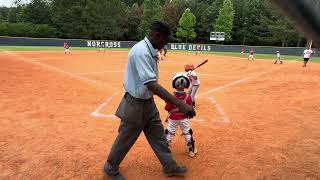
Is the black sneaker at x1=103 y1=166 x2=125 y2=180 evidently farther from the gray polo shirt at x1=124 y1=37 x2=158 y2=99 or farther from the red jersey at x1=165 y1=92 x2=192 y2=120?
the red jersey at x1=165 y1=92 x2=192 y2=120

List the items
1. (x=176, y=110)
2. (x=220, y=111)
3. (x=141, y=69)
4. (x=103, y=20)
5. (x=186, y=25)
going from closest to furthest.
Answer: (x=141, y=69)
(x=176, y=110)
(x=220, y=111)
(x=186, y=25)
(x=103, y=20)

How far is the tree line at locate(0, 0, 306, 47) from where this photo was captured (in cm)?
6116

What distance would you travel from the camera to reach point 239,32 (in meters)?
64.2

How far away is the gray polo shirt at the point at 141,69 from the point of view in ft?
13.8

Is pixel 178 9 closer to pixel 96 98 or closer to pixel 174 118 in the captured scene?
pixel 96 98

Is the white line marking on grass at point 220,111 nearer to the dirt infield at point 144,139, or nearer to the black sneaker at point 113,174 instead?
the dirt infield at point 144,139

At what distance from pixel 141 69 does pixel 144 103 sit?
73 centimetres

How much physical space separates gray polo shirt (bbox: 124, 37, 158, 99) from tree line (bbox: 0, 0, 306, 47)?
2301 inches

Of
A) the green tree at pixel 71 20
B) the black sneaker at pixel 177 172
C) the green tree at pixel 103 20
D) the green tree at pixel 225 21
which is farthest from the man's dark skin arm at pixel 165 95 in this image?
the green tree at pixel 71 20

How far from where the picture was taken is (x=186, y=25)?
62906 mm

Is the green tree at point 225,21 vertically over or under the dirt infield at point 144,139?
over

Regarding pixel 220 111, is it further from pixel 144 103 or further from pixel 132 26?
pixel 132 26

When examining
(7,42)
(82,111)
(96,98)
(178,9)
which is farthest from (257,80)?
(178,9)

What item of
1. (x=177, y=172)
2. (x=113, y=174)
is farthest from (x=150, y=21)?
(x=113, y=174)
